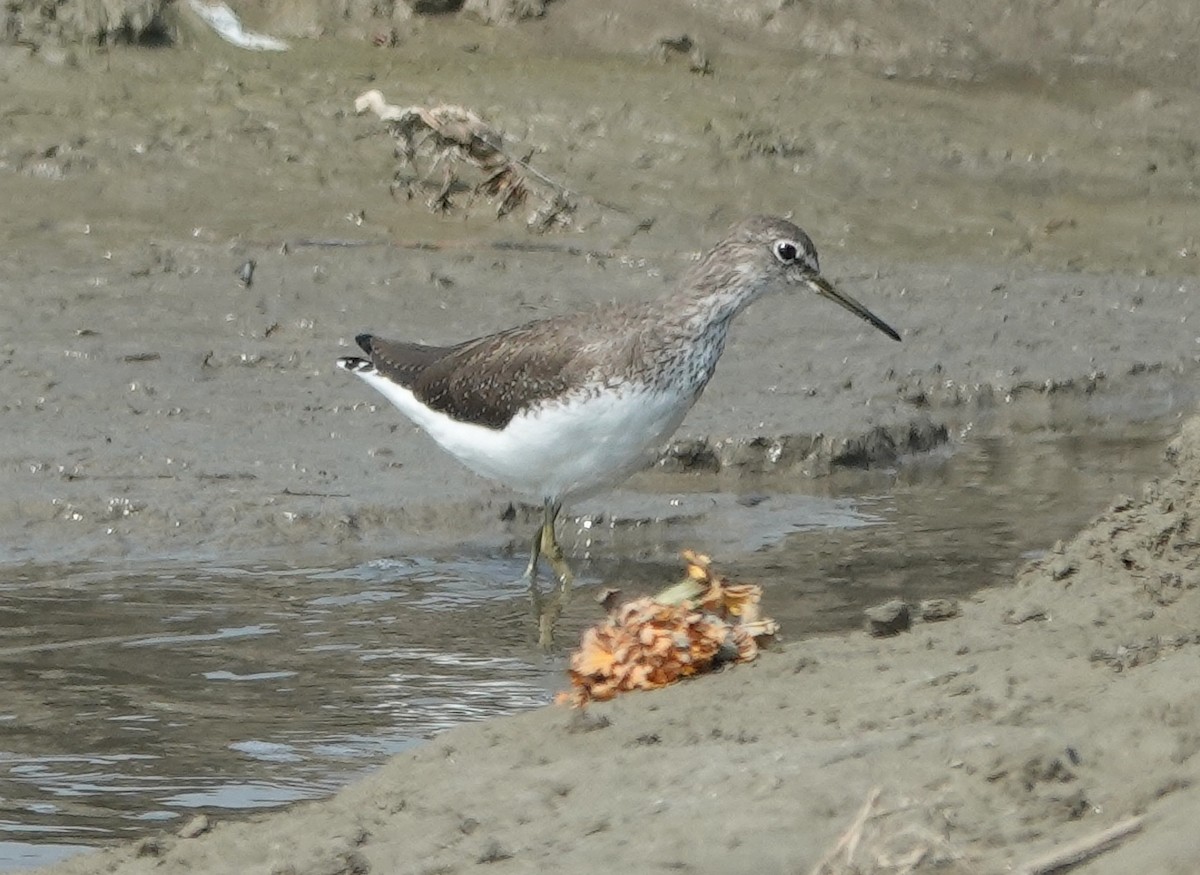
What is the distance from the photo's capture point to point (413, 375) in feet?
25.8

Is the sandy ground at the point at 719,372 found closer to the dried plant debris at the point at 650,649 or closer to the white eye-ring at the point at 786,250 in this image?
the dried plant debris at the point at 650,649

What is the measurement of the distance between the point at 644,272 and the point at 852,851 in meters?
7.17

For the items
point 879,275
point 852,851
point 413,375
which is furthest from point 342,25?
point 852,851

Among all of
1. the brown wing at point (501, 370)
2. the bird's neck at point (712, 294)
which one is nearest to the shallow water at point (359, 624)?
the brown wing at point (501, 370)

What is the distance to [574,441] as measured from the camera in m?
7.13

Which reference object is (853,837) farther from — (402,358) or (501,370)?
(402,358)

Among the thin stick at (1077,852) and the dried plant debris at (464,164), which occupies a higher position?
the dried plant debris at (464,164)

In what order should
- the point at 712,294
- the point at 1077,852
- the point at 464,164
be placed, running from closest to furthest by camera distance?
A: 1. the point at 1077,852
2. the point at 712,294
3. the point at 464,164

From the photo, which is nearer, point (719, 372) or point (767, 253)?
point (767, 253)

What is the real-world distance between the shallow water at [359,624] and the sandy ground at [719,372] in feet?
1.07

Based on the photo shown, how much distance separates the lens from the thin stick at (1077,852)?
3.40 m

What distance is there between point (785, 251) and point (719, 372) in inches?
79.8

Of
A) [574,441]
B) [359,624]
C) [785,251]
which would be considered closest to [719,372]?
[785,251]

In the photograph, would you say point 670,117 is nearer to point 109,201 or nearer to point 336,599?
point 109,201
